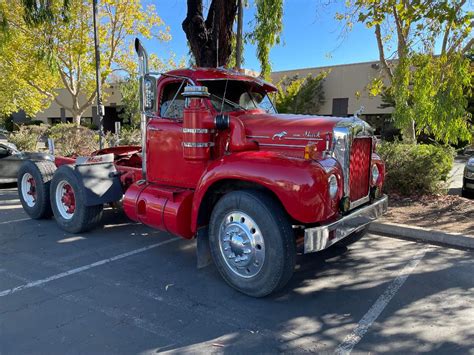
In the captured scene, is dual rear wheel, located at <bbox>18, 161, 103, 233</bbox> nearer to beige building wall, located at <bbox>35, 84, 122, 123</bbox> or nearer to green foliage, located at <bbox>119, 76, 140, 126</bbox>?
green foliage, located at <bbox>119, 76, 140, 126</bbox>

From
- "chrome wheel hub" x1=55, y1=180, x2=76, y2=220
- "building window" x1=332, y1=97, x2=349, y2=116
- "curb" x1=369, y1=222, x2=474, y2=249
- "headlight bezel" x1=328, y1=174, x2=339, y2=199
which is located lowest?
"curb" x1=369, y1=222, x2=474, y2=249

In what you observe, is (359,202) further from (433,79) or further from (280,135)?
(433,79)

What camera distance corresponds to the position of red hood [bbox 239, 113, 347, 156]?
3.86 meters

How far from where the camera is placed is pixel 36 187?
6465 mm

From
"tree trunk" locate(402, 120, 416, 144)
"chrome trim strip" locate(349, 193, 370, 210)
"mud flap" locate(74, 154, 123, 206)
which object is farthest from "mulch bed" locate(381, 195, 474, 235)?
"mud flap" locate(74, 154, 123, 206)

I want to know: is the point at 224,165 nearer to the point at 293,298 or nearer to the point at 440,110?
the point at 293,298

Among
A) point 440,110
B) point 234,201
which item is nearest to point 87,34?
point 440,110

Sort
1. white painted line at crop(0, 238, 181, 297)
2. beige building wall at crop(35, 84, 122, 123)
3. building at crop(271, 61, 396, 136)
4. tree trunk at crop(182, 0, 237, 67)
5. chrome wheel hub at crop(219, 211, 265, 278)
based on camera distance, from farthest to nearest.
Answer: beige building wall at crop(35, 84, 122, 123) → building at crop(271, 61, 396, 136) → tree trunk at crop(182, 0, 237, 67) → white painted line at crop(0, 238, 181, 297) → chrome wheel hub at crop(219, 211, 265, 278)

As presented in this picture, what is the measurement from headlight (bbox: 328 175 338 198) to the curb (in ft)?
9.26

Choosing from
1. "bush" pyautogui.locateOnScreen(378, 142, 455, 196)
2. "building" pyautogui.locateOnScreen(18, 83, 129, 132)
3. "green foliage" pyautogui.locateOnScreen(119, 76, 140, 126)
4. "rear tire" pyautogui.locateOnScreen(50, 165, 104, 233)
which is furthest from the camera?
"building" pyautogui.locateOnScreen(18, 83, 129, 132)

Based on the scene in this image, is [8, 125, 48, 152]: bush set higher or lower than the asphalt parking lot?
higher

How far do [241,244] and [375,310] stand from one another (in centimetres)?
139

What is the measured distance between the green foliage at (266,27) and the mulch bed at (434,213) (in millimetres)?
4527

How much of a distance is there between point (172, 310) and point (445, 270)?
321cm
